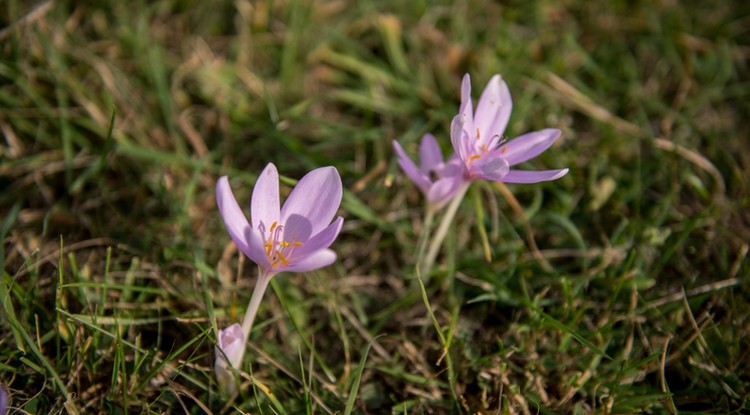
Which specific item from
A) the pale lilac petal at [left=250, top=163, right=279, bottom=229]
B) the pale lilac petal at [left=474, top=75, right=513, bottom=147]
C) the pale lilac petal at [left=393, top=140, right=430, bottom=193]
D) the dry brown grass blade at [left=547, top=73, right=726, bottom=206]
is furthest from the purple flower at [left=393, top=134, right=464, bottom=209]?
the dry brown grass blade at [left=547, top=73, right=726, bottom=206]

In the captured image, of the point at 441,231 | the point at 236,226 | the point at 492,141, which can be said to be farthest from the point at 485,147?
the point at 236,226

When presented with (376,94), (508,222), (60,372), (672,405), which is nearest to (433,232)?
(508,222)

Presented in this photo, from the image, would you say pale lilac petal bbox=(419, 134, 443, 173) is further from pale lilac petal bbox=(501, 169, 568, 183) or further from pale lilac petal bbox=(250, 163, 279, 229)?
pale lilac petal bbox=(250, 163, 279, 229)

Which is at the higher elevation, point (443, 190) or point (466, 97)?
point (466, 97)

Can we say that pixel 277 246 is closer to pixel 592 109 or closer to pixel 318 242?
pixel 318 242

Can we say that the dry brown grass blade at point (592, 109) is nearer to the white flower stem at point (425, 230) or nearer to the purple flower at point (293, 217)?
the white flower stem at point (425, 230)
